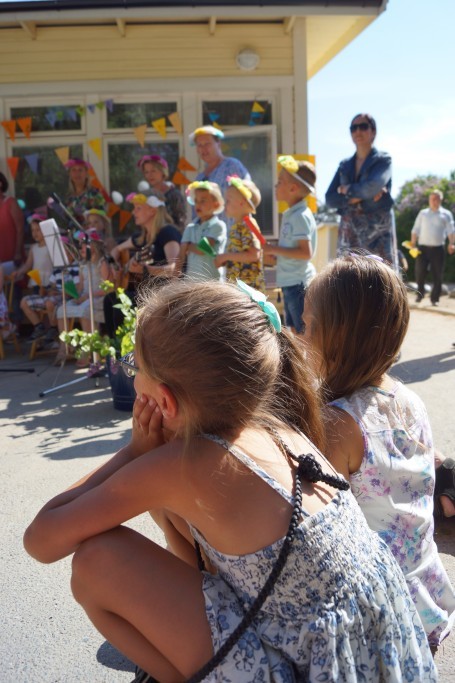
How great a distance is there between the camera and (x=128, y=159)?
8359 millimetres

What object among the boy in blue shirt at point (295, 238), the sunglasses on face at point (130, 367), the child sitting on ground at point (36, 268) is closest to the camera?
the sunglasses on face at point (130, 367)

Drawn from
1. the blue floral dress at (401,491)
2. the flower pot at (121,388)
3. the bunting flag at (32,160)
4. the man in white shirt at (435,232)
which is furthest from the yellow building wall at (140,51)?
the blue floral dress at (401,491)

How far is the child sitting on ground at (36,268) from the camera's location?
7.61 metres

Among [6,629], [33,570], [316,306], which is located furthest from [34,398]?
[316,306]

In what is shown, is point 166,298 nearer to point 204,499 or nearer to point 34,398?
point 204,499

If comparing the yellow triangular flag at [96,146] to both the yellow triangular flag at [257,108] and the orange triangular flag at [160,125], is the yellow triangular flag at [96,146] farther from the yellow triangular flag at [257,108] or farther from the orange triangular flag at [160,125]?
the yellow triangular flag at [257,108]

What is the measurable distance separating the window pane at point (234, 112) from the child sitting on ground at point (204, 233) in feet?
10.4

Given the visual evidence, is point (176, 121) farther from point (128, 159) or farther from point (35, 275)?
point (35, 275)

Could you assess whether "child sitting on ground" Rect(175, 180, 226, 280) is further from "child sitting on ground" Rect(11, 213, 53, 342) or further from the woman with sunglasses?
"child sitting on ground" Rect(11, 213, 53, 342)

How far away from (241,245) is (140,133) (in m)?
3.73

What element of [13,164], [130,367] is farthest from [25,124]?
[130,367]

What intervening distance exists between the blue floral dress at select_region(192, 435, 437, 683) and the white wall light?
24.2 feet

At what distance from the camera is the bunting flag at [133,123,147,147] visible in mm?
8195

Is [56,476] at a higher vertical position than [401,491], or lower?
lower
